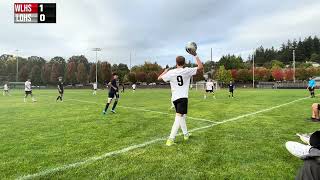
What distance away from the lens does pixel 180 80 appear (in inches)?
313

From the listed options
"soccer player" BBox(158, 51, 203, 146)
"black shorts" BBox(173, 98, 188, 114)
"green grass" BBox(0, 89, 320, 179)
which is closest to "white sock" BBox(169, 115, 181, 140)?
"soccer player" BBox(158, 51, 203, 146)

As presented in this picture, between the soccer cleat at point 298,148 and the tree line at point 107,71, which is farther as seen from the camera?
the tree line at point 107,71

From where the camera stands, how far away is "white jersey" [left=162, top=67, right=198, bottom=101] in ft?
26.0

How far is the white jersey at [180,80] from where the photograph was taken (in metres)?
7.92

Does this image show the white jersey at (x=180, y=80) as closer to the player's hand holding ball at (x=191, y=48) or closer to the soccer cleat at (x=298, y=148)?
the player's hand holding ball at (x=191, y=48)

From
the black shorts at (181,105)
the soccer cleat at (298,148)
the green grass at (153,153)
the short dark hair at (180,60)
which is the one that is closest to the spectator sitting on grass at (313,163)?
the soccer cleat at (298,148)

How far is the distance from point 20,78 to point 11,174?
429 feet

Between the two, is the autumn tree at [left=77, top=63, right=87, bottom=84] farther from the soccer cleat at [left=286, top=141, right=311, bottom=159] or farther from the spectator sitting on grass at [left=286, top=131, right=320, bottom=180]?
the spectator sitting on grass at [left=286, top=131, right=320, bottom=180]

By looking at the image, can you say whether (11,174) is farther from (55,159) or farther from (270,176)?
(270,176)

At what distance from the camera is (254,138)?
8.62m

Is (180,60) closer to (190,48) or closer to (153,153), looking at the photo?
(190,48)

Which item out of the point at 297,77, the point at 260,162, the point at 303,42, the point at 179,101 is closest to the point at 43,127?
the point at 179,101
